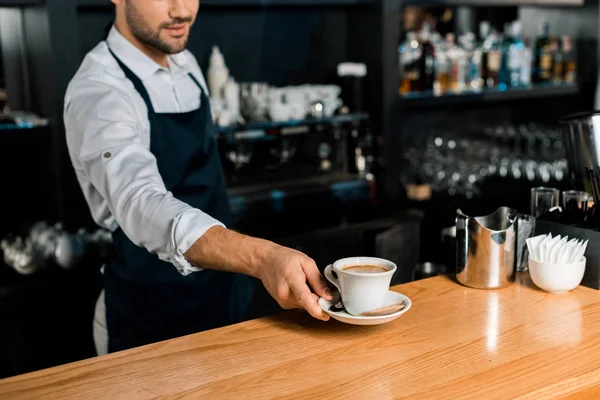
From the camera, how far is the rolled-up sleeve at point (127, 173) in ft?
5.23

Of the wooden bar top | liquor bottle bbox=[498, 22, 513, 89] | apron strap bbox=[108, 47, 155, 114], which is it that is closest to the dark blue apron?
apron strap bbox=[108, 47, 155, 114]

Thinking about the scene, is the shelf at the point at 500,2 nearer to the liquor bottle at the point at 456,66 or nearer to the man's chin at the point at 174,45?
the liquor bottle at the point at 456,66

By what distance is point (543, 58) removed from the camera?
4160 millimetres

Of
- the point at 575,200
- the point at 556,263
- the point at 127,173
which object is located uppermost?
the point at 127,173

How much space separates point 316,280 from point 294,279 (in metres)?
0.06

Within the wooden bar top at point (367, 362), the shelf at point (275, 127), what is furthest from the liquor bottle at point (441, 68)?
the wooden bar top at point (367, 362)

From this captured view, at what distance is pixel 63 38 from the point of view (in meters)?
2.72

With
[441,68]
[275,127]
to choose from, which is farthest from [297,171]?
[441,68]

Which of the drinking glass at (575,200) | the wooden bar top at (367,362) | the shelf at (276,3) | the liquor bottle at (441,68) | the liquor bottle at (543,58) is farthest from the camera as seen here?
the liquor bottle at (543,58)

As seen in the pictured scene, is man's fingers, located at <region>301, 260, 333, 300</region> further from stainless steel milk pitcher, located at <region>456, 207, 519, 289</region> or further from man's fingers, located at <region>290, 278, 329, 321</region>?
stainless steel milk pitcher, located at <region>456, 207, 519, 289</region>

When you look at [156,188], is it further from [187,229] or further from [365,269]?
[365,269]

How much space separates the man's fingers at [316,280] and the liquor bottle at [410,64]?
94.0 inches

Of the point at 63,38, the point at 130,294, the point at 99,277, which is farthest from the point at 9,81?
the point at 130,294

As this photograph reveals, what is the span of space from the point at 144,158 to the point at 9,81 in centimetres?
148
